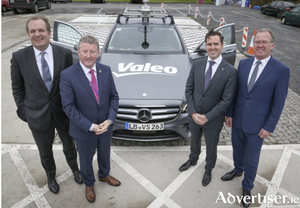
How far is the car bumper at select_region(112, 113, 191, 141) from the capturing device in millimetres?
3424

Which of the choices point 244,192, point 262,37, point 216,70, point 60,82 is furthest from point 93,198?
point 262,37

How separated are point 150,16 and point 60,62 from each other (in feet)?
10.9

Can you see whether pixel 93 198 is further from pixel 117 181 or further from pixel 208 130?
pixel 208 130

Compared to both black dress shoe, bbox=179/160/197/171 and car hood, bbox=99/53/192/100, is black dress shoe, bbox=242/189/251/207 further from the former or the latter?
car hood, bbox=99/53/192/100

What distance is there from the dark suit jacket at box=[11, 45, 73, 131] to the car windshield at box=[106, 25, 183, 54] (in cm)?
211

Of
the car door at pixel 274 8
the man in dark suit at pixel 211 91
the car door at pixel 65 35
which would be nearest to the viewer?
the man in dark suit at pixel 211 91

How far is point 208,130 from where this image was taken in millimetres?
2875

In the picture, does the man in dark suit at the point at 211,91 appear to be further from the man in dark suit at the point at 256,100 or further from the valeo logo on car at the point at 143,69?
A: the valeo logo on car at the point at 143,69

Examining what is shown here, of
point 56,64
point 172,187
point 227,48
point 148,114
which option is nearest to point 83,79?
point 56,64

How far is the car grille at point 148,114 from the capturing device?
3.33 meters

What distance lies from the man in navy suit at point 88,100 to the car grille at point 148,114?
67cm

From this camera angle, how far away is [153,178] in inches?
127

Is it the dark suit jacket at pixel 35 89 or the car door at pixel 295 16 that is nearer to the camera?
the dark suit jacket at pixel 35 89

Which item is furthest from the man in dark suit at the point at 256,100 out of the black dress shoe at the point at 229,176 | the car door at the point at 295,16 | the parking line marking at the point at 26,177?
the car door at the point at 295,16
